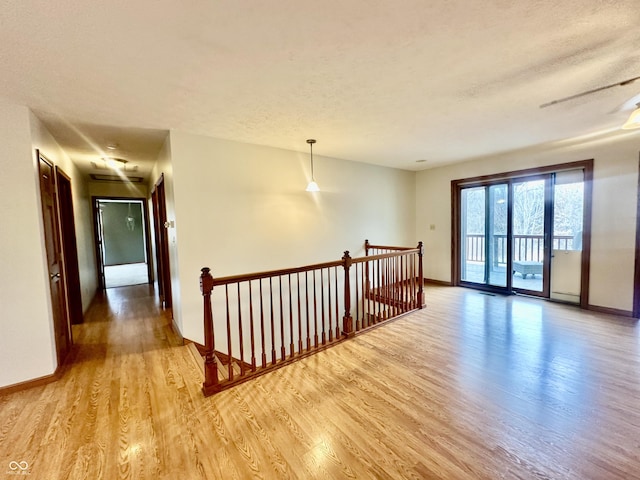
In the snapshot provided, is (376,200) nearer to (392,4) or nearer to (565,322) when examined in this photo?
(565,322)

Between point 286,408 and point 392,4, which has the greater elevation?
point 392,4

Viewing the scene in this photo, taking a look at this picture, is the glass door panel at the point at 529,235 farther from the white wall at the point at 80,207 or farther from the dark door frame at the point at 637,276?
the white wall at the point at 80,207

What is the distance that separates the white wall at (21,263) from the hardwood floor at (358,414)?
0.90 ft

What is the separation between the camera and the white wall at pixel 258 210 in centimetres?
327

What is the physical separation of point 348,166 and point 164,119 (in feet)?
10.3

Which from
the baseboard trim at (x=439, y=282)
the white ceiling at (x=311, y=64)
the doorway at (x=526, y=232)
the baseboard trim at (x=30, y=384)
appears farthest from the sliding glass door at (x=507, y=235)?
the baseboard trim at (x=30, y=384)

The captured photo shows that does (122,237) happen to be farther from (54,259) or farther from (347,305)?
(347,305)

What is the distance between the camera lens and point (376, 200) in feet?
18.3

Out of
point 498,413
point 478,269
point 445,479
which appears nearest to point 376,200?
point 478,269

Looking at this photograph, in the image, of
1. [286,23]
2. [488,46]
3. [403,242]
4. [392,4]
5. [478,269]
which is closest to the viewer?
[392,4]

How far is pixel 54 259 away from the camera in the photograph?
291cm

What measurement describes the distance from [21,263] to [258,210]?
239 cm

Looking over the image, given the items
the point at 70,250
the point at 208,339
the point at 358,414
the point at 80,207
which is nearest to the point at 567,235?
the point at 358,414

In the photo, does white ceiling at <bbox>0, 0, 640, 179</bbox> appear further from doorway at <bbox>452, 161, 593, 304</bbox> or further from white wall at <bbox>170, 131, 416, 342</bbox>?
doorway at <bbox>452, 161, 593, 304</bbox>
